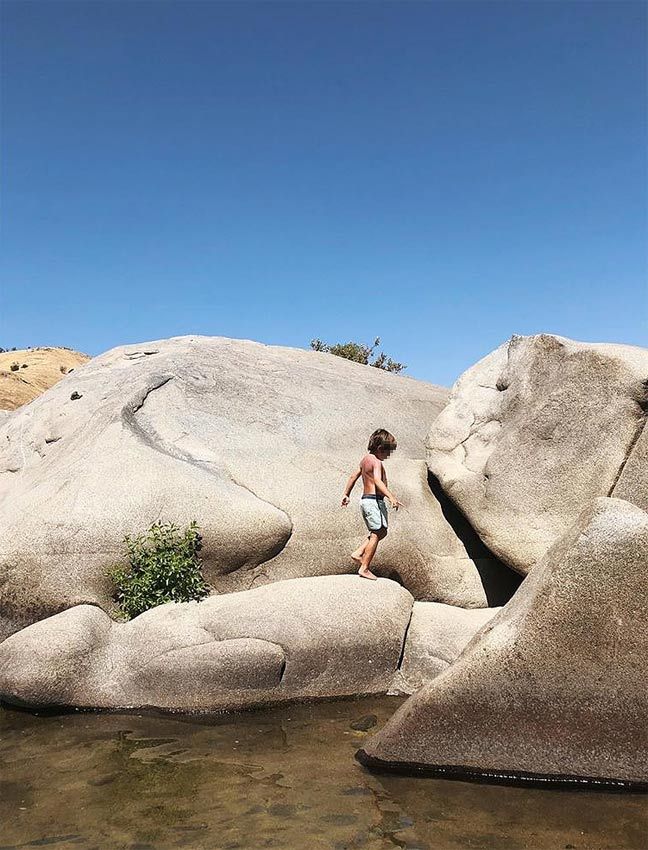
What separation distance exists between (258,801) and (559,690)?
2.73m

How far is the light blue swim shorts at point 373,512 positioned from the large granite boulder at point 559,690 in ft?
11.4

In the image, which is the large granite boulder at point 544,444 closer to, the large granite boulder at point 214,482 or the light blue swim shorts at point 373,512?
the large granite boulder at point 214,482

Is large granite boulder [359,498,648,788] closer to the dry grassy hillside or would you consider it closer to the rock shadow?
the rock shadow

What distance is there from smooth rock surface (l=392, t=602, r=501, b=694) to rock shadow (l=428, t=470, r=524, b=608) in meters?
1.57

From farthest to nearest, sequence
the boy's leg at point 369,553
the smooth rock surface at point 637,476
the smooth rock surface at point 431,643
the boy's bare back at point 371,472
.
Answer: the boy's bare back at point 371,472, the boy's leg at point 369,553, the smooth rock surface at point 637,476, the smooth rock surface at point 431,643

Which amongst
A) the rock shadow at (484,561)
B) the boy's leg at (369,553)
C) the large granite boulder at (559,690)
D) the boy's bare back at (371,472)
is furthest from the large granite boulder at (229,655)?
the rock shadow at (484,561)

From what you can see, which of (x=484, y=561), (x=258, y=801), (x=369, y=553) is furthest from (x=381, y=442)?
(x=258, y=801)

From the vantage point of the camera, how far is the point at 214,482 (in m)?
11.2

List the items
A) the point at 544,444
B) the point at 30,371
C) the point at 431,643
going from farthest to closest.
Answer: the point at 30,371
the point at 544,444
the point at 431,643

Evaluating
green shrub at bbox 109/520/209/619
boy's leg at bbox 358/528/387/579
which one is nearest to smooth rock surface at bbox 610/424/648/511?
boy's leg at bbox 358/528/387/579

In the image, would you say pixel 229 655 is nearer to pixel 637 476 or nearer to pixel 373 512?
pixel 373 512

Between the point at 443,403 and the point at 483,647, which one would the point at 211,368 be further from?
the point at 483,647

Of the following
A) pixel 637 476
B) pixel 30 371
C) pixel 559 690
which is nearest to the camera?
pixel 559 690

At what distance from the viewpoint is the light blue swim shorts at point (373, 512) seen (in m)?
10.6
